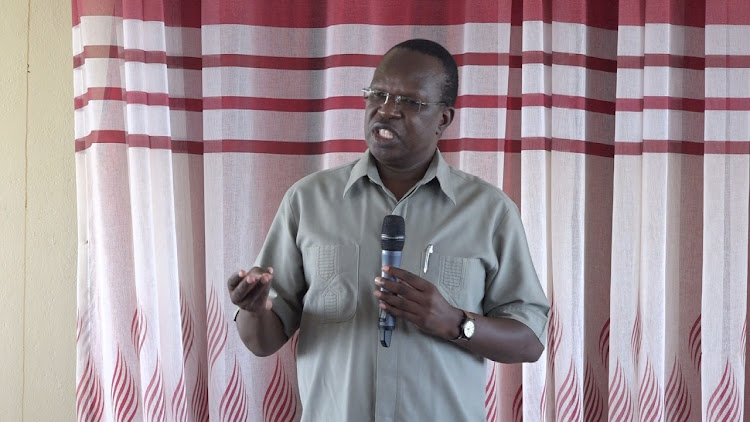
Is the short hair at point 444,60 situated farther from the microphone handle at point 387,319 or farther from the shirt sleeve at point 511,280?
the microphone handle at point 387,319

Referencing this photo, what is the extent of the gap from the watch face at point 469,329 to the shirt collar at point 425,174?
319 mm

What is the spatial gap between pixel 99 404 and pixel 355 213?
1.33 metres

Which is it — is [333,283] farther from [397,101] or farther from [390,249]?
[397,101]

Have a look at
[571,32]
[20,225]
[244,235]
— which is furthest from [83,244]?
[571,32]

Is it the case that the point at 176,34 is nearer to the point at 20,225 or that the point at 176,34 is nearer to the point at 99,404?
the point at 20,225

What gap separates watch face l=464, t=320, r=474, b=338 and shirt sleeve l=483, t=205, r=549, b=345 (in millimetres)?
175

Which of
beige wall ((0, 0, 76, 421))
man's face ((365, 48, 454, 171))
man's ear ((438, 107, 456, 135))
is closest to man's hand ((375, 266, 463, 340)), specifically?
man's face ((365, 48, 454, 171))

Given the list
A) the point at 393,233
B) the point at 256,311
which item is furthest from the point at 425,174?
the point at 256,311

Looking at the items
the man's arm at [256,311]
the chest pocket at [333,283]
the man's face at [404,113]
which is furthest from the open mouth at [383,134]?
the man's arm at [256,311]

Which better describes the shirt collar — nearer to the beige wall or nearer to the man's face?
the man's face

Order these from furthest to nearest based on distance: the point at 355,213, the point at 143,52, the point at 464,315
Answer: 1. the point at 143,52
2. the point at 355,213
3. the point at 464,315

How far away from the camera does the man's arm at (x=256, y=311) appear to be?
175cm

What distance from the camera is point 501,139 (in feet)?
9.39

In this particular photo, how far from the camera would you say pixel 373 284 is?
1996 millimetres
